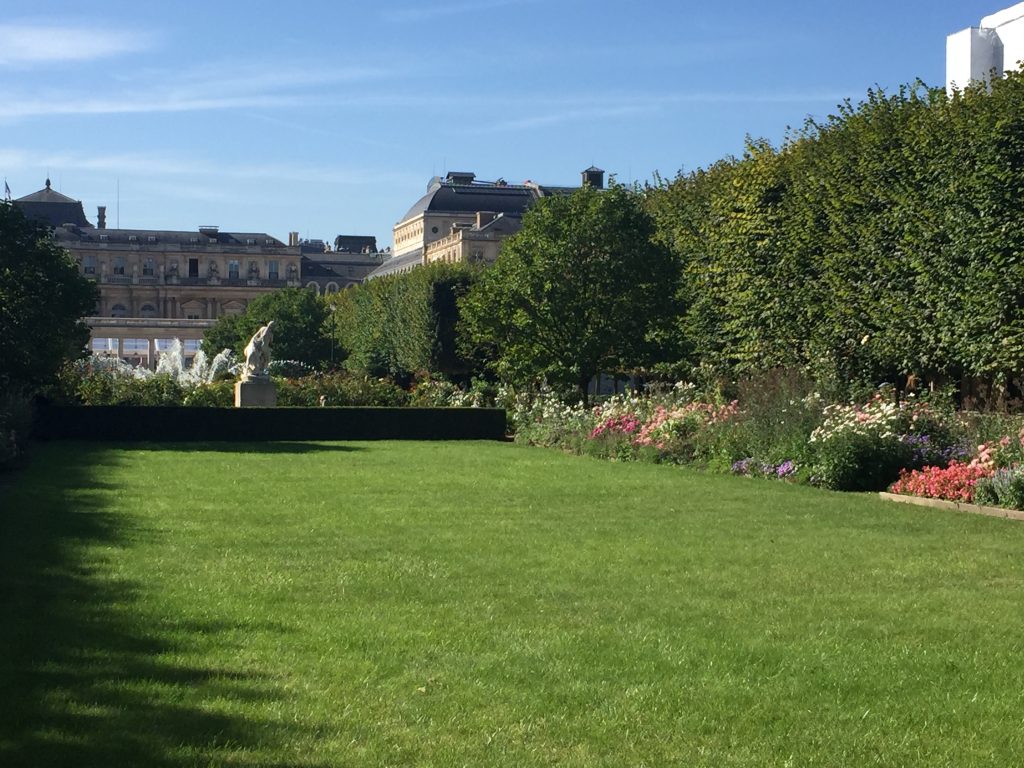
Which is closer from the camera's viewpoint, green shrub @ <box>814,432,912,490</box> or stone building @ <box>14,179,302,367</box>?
green shrub @ <box>814,432,912,490</box>

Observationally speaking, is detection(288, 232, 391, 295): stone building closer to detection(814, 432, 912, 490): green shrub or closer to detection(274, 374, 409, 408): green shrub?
detection(274, 374, 409, 408): green shrub

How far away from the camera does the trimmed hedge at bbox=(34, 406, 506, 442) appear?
29.2 m

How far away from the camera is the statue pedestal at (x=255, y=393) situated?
3441 centimetres

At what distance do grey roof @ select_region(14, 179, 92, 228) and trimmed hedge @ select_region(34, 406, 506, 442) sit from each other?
12365 cm

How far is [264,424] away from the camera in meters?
30.4

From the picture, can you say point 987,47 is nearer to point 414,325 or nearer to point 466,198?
point 414,325

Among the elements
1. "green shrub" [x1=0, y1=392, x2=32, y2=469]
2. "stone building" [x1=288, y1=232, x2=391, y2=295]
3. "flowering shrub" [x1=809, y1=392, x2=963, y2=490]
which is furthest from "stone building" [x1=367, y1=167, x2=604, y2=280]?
"flowering shrub" [x1=809, y1=392, x2=963, y2=490]

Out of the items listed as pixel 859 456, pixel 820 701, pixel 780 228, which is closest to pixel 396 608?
pixel 820 701

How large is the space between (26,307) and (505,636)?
2301 centimetres

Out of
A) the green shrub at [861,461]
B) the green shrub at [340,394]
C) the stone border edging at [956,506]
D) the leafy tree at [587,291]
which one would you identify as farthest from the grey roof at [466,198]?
the stone border edging at [956,506]

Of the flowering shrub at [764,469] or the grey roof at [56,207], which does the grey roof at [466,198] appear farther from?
the flowering shrub at [764,469]

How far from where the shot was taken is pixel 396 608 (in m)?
7.88

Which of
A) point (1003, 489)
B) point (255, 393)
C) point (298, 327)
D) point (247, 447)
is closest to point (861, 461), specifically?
point (1003, 489)

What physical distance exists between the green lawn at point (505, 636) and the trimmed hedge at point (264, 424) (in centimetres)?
1589
